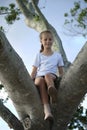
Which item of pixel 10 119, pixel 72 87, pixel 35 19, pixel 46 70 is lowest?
pixel 10 119

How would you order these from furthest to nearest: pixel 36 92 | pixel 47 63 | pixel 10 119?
pixel 47 63, pixel 10 119, pixel 36 92

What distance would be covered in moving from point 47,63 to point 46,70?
14 centimetres

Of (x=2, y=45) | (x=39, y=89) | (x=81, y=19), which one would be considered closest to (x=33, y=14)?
(x=81, y=19)

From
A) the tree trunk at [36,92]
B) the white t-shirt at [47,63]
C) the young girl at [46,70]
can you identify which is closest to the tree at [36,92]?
the tree trunk at [36,92]

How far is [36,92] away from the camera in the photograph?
170 inches

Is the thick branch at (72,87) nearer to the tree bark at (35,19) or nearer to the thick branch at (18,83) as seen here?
the thick branch at (18,83)

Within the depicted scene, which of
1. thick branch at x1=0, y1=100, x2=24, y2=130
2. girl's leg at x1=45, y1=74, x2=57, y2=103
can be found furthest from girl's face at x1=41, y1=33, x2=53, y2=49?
thick branch at x1=0, y1=100, x2=24, y2=130

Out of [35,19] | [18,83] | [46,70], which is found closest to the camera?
[18,83]

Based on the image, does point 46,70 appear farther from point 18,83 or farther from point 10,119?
point 10,119

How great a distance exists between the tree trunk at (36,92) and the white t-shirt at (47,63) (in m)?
0.28

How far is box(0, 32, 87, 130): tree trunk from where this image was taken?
13.5 ft

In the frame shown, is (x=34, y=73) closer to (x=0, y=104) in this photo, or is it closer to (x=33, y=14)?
(x=0, y=104)

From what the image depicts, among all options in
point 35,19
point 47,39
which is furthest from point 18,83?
point 35,19

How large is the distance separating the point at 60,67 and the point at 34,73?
0.40m
